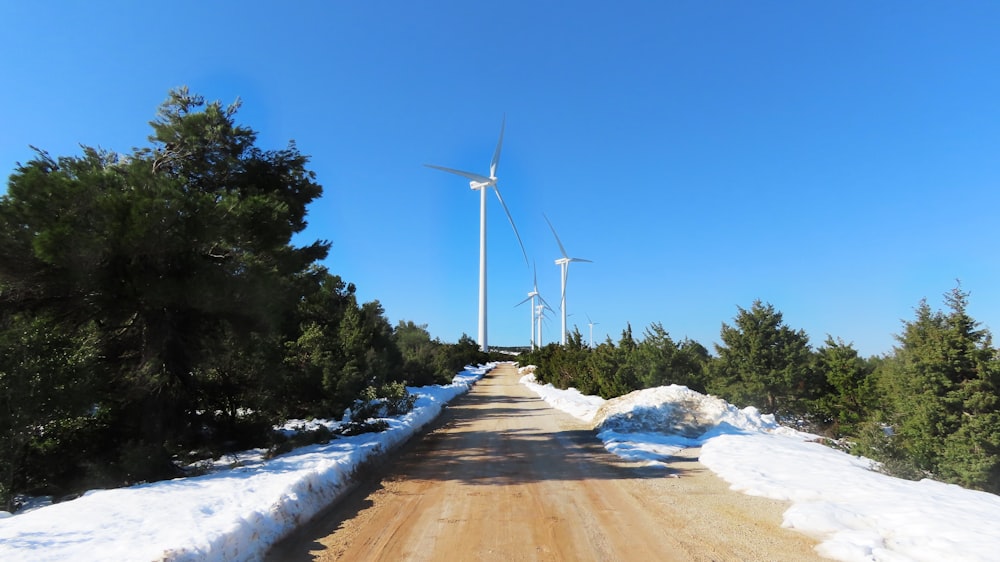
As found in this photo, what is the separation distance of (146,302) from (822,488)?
40.7 ft

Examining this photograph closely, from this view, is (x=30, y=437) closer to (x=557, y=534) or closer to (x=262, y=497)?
(x=262, y=497)

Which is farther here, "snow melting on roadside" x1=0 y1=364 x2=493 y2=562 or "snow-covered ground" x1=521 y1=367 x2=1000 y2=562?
"snow-covered ground" x1=521 y1=367 x2=1000 y2=562

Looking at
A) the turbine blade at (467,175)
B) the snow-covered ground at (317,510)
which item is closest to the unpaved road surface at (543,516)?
the snow-covered ground at (317,510)

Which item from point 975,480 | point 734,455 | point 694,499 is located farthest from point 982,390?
point 694,499

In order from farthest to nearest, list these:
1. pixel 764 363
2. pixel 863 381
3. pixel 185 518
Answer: pixel 764 363
pixel 863 381
pixel 185 518

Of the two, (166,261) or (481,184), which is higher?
(481,184)

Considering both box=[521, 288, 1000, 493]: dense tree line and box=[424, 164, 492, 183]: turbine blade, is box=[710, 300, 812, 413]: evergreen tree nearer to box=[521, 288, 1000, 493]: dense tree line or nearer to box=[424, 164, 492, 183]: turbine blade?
box=[521, 288, 1000, 493]: dense tree line

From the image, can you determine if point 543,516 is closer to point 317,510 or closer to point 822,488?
point 317,510

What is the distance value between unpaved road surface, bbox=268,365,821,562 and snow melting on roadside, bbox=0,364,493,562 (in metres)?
0.40

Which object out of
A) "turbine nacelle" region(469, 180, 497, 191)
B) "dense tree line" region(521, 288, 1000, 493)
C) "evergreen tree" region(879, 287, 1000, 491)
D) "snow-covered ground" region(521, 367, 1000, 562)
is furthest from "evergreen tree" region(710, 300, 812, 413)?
"turbine nacelle" region(469, 180, 497, 191)

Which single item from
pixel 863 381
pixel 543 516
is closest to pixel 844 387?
pixel 863 381

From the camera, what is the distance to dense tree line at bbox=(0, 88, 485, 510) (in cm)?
846

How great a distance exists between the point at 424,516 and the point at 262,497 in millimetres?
2288

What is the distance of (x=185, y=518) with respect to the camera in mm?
5938
